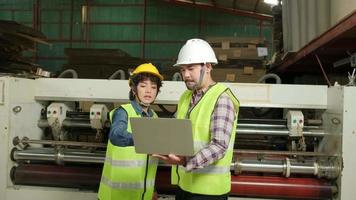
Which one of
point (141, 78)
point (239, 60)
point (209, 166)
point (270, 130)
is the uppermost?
point (239, 60)

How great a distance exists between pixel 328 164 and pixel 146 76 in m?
1.19

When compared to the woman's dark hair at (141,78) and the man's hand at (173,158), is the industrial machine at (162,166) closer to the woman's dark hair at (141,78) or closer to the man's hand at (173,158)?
the woman's dark hair at (141,78)

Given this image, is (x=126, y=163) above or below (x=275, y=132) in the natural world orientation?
below

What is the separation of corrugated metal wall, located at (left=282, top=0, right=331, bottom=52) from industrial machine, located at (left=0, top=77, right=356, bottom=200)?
0.85 metres

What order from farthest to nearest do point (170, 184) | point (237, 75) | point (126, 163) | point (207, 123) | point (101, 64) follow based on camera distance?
point (101, 64), point (237, 75), point (170, 184), point (126, 163), point (207, 123)

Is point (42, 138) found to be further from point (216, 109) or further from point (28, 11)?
point (28, 11)

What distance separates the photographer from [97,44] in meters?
9.26

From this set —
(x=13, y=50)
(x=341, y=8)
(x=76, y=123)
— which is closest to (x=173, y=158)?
(x=76, y=123)

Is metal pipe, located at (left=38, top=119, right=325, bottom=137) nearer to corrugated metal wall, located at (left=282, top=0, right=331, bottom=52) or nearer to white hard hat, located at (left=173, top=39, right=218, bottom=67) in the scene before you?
white hard hat, located at (left=173, top=39, right=218, bottom=67)

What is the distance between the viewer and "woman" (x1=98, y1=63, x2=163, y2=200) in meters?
1.78

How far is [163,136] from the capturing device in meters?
1.40

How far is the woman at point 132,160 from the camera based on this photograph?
1.78 metres

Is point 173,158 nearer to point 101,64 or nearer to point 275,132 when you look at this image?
point 275,132

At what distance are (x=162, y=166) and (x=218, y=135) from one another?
89cm
